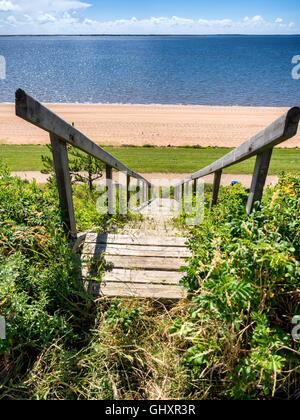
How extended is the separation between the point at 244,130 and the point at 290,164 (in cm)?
1063

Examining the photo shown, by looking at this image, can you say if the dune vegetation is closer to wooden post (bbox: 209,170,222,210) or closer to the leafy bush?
the leafy bush

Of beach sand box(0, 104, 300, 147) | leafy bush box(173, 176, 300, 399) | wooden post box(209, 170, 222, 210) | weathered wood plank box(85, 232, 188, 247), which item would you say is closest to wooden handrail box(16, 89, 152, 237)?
weathered wood plank box(85, 232, 188, 247)

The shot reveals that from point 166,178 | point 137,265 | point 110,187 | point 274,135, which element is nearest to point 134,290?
point 137,265

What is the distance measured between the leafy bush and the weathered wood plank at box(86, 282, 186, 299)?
0.54 metres

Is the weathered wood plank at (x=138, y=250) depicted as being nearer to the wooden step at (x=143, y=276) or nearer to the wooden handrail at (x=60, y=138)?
the wooden step at (x=143, y=276)

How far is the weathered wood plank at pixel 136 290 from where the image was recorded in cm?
240

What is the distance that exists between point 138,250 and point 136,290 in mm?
680

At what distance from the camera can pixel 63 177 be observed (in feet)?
8.09

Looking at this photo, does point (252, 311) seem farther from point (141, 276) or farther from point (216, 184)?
point (216, 184)

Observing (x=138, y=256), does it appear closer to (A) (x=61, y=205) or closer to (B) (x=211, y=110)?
(A) (x=61, y=205)

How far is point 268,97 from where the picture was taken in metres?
37.1

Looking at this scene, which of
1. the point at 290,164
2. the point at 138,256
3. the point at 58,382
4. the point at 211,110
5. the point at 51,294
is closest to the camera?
the point at 58,382

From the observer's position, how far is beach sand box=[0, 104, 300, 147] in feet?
61.2
